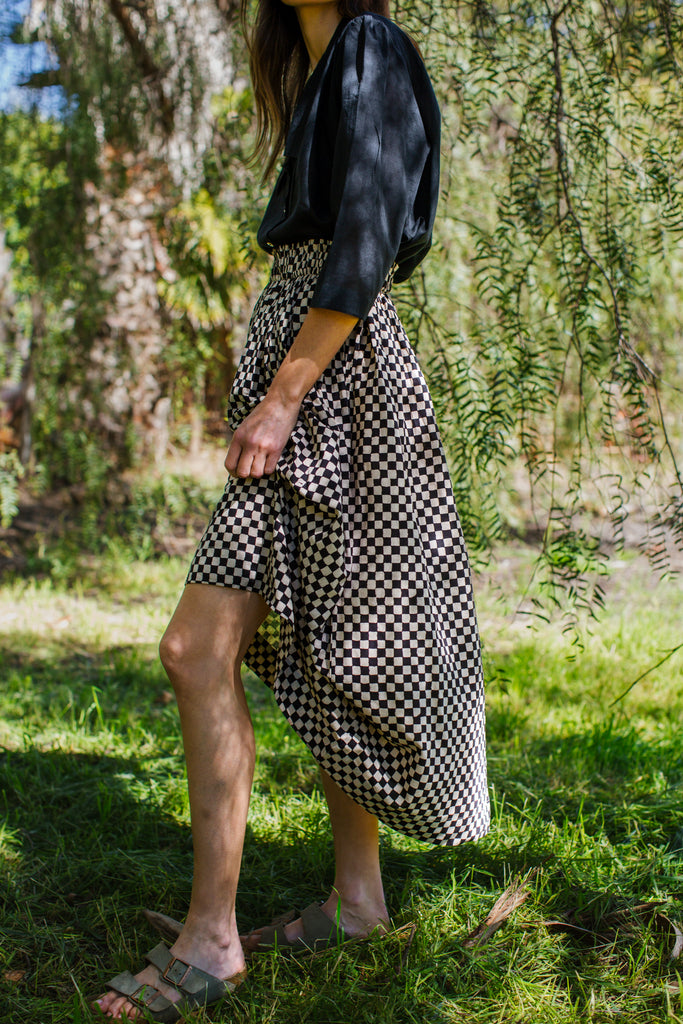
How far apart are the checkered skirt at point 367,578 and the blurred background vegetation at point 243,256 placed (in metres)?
0.76

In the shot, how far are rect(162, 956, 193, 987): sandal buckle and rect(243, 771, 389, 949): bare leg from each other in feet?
0.69

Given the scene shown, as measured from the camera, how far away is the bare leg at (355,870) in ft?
5.26

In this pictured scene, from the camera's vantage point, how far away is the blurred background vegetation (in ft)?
7.71

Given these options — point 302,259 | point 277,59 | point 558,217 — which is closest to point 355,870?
point 302,259

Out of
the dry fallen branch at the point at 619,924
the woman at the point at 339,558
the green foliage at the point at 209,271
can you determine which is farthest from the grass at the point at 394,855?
the green foliage at the point at 209,271

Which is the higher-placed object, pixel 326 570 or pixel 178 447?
pixel 326 570

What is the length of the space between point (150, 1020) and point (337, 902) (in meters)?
0.39

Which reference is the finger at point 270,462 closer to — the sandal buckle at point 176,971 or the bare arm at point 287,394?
the bare arm at point 287,394

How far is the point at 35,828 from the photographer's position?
6.58 ft

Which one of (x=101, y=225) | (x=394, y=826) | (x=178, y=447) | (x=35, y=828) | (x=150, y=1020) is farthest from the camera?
(x=178, y=447)

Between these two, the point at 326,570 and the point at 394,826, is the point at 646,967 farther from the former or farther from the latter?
the point at 326,570

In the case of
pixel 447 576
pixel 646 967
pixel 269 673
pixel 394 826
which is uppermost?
pixel 447 576

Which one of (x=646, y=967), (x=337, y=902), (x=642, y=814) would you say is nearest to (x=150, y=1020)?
(x=337, y=902)

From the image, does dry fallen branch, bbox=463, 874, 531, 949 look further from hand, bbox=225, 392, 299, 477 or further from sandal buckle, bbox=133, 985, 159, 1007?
hand, bbox=225, 392, 299, 477
